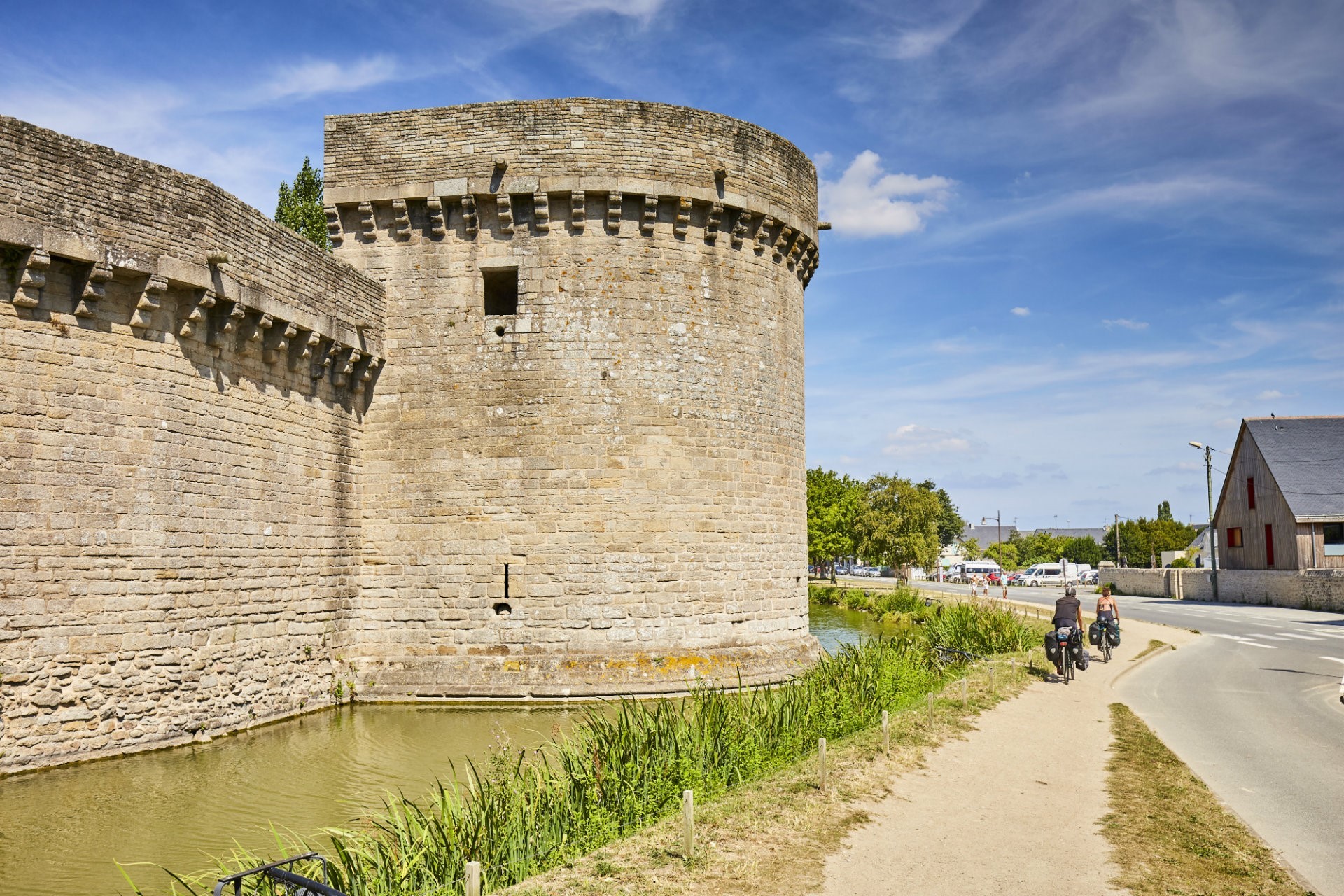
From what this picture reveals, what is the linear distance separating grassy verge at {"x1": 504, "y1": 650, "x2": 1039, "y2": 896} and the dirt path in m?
Answer: 0.19

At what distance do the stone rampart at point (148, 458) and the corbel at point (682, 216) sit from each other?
210 inches

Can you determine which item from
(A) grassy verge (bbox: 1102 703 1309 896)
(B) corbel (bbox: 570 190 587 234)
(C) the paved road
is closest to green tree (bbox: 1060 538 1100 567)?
(C) the paved road

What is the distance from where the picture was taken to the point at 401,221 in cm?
1434

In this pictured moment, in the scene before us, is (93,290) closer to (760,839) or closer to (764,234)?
(760,839)

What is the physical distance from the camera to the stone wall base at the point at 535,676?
13188mm

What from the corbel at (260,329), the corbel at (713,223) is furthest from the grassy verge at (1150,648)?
the corbel at (260,329)

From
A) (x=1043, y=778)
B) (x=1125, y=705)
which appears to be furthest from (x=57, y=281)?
(x=1125, y=705)

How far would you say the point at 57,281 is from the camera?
956cm

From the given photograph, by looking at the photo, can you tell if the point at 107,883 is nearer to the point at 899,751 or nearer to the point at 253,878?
the point at 253,878

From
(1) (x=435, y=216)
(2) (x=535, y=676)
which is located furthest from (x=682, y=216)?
(2) (x=535, y=676)

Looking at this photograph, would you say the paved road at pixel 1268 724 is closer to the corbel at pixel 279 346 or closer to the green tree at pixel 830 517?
the corbel at pixel 279 346

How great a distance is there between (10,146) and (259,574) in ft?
18.1

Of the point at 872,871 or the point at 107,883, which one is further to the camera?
the point at 107,883

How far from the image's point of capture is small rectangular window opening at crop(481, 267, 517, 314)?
49.2 feet
